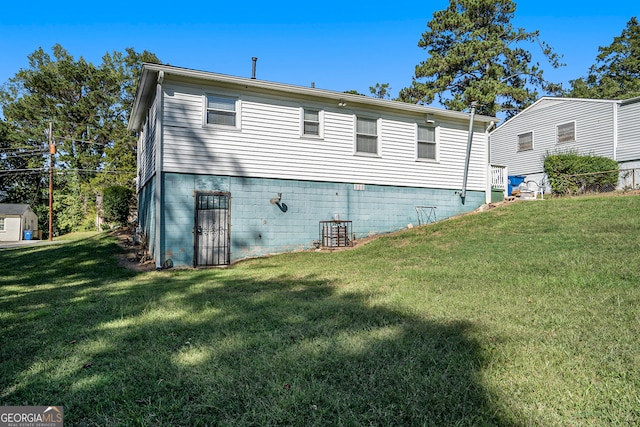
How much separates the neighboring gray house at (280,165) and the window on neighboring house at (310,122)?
31 millimetres

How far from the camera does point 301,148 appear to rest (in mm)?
10531

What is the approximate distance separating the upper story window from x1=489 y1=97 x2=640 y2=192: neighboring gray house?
1289 cm

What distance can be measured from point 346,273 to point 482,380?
4.46 metres

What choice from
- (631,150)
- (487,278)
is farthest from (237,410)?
(631,150)

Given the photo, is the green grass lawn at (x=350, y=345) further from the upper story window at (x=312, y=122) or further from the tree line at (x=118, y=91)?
the tree line at (x=118, y=91)

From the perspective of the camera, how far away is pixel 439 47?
28594 millimetres

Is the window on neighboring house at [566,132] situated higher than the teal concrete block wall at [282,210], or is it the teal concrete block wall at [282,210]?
the window on neighboring house at [566,132]

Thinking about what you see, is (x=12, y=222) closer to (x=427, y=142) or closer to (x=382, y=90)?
(x=427, y=142)

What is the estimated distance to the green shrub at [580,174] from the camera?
1422 cm

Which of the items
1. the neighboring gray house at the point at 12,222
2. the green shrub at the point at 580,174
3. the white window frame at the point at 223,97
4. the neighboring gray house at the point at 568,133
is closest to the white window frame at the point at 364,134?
the white window frame at the point at 223,97

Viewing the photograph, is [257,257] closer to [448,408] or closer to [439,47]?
[448,408]

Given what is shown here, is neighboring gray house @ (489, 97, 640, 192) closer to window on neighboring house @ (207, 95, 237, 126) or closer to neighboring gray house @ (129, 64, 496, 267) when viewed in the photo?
neighboring gray house @ (129, 64, 496, 267)

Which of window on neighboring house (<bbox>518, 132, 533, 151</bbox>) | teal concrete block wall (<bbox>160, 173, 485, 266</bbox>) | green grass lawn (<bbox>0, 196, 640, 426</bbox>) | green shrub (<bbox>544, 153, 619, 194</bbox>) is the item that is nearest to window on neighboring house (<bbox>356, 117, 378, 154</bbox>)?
teal concrete block wall (<bbox>160, 173, 485, 266</bbox>)

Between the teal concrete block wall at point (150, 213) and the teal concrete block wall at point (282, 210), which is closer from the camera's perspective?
the teal concrete block wall at point (282, 210)
